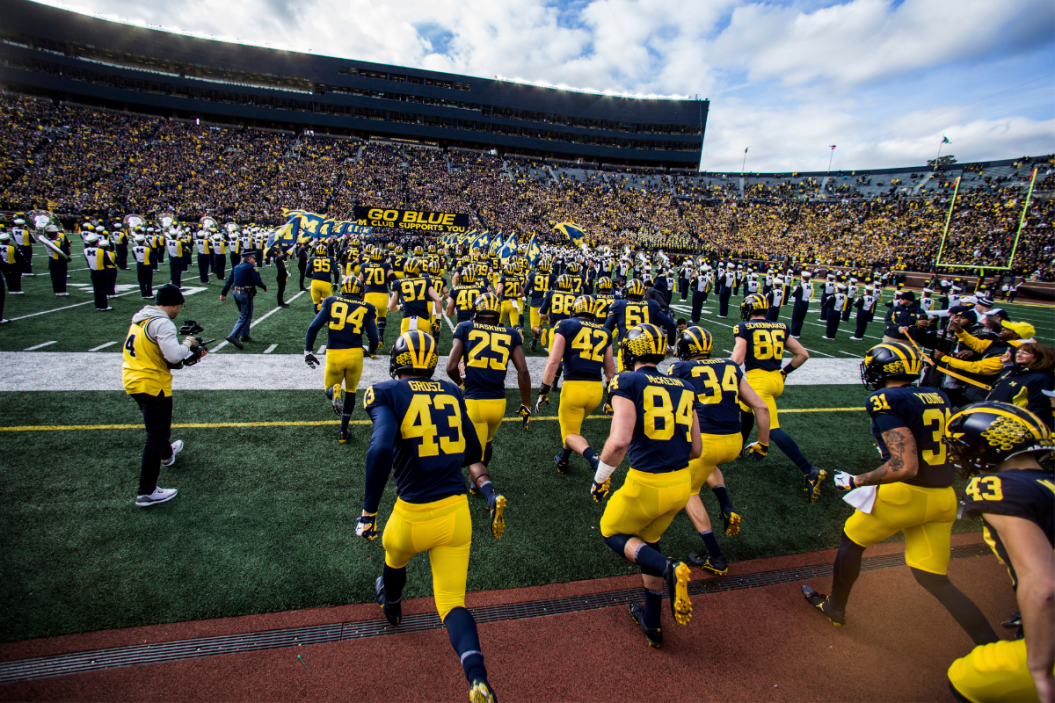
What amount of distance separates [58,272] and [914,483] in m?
20.4

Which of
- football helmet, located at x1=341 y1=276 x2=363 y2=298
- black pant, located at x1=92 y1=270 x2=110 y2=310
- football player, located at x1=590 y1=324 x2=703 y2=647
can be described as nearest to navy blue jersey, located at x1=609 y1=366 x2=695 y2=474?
football player, located at x1=590 y1=324 x2=703 y2=647

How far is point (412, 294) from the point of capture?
9.04 metres

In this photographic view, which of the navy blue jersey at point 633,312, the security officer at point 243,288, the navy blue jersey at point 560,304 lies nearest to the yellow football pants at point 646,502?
the navy blue jersey at point 633,312

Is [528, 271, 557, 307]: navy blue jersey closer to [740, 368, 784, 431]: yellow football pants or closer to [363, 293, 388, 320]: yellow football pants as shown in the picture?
[363, 293, 388, 320]: yellow football pants

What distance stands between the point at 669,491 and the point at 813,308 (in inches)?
993

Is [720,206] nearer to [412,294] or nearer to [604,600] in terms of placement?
[412,294]

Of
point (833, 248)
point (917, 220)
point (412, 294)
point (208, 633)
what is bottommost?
point (208, 633)

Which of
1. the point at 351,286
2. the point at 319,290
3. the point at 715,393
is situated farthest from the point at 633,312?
the point at 319,290

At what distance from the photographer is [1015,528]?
2.09 m

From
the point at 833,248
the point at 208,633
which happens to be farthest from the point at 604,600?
the point at 833,248

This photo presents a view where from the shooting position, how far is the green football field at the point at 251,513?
3.74 metres

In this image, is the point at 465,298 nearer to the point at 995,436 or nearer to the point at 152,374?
the point at 152,374

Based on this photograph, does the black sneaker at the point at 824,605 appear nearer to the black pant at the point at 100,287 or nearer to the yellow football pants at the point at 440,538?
the yellow football pants at the point at 440,538

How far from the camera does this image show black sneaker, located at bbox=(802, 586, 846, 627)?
3.76 m
